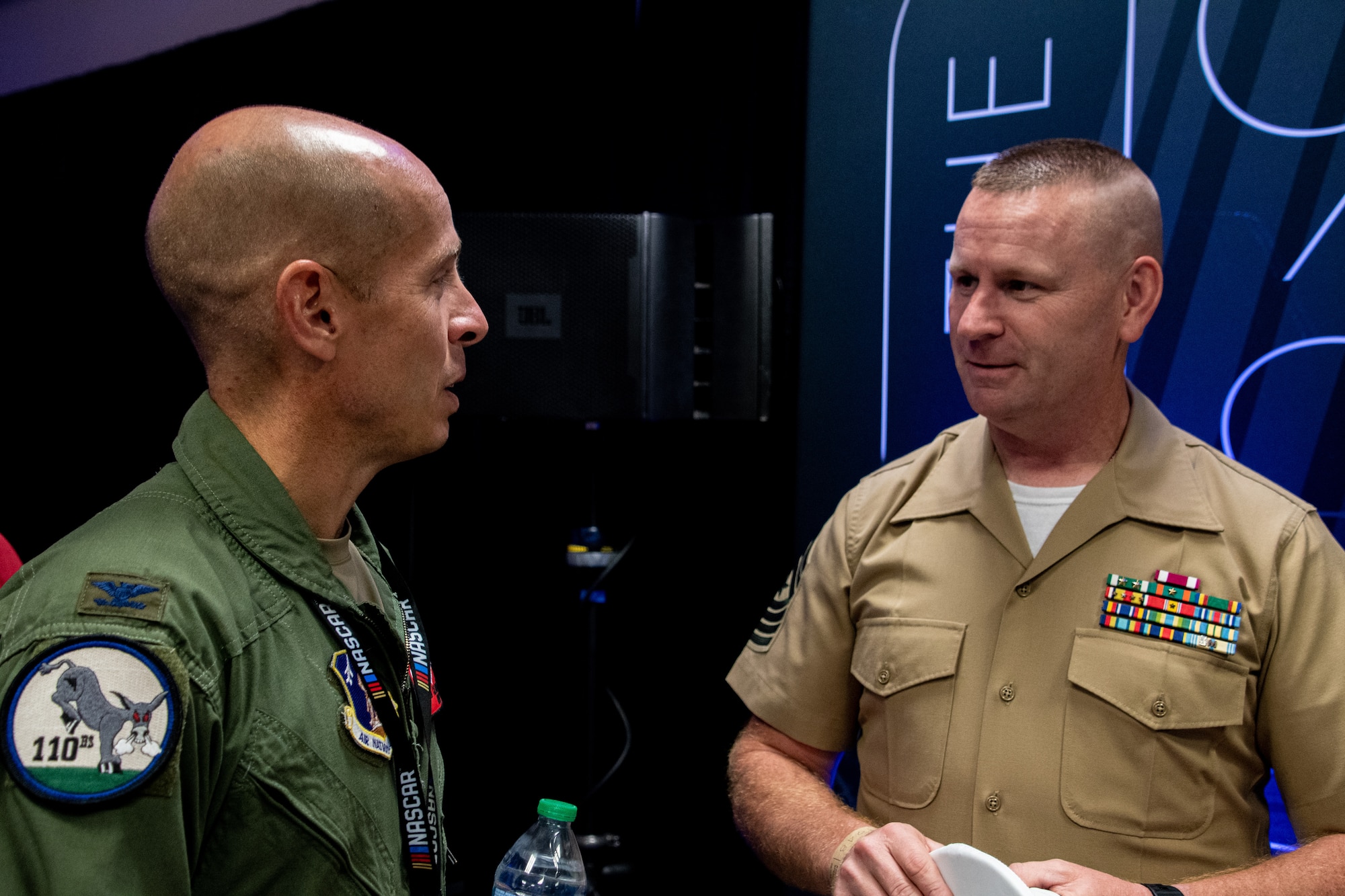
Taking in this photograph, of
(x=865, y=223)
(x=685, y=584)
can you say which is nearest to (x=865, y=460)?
(x=865, y=223)

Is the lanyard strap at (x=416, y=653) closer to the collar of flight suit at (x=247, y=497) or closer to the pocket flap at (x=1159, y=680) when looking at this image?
the collar of flight suit at (x=247, y=497)

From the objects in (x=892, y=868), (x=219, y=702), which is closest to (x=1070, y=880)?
(x=892, y=868)

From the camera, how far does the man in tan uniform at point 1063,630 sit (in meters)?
1.52

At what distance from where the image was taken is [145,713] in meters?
0.86

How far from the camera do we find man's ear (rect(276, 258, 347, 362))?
3.54 ft

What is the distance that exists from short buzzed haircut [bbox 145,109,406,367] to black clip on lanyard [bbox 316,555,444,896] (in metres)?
0.30

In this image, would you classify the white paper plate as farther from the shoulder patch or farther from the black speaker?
the black speaker

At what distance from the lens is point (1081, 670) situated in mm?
1595

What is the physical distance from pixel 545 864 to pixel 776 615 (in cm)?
63

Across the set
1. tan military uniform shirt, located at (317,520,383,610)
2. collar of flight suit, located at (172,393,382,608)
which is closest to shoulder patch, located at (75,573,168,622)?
collar of flight suit, located at (172,393,382,608)

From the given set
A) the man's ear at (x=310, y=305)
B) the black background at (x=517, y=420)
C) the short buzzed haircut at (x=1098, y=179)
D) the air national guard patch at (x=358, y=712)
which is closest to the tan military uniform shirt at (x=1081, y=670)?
the short buzzed haircut at (x=1098, y=179)

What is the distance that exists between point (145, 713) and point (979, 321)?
128cm

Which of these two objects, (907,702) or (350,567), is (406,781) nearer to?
(350,567)

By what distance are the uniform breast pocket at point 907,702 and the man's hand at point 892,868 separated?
0.21 m
